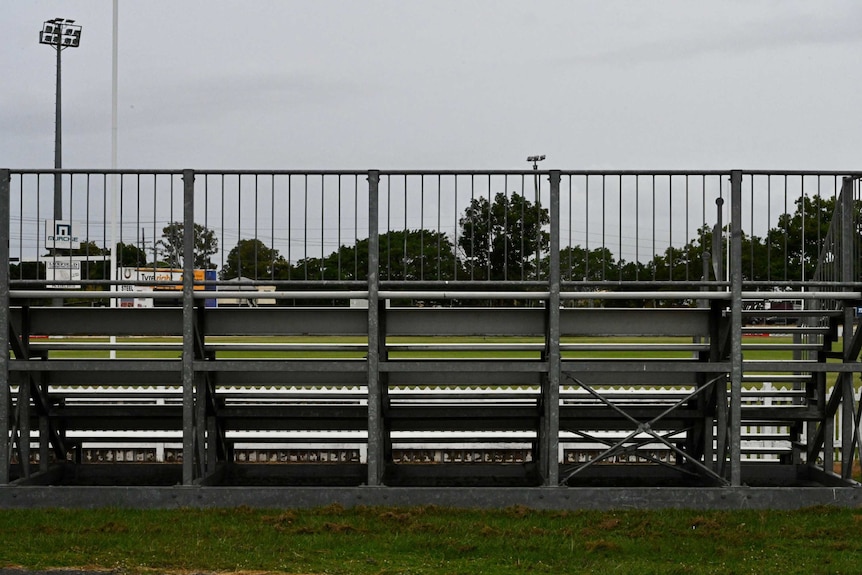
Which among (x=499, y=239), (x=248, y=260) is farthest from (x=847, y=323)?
(x=248, y=260)

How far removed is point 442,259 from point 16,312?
454 centimetres

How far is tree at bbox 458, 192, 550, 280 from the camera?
38.1ft

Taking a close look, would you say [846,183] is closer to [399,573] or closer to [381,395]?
[381,395]

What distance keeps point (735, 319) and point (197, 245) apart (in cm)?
555

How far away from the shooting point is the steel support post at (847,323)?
11547 millimetres

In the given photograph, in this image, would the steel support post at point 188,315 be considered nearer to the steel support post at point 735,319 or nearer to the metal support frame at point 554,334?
the metal support frame at point 554,334

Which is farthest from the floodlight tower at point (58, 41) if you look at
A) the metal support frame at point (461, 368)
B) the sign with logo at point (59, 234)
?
the metal support frame at point (461, 368)

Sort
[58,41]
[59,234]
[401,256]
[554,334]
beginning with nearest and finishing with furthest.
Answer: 1. [554,334]
2. [401,256]
3. [59,234]
4. [58,41]

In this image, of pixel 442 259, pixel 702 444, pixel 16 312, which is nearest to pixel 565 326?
pixel 442 259

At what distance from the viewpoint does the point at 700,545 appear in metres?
9.30

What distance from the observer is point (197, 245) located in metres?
11.7

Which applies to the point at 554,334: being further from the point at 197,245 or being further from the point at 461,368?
the point at 197,245

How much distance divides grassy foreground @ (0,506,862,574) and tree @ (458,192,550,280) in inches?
104

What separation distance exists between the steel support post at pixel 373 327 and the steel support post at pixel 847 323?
4.82 m
